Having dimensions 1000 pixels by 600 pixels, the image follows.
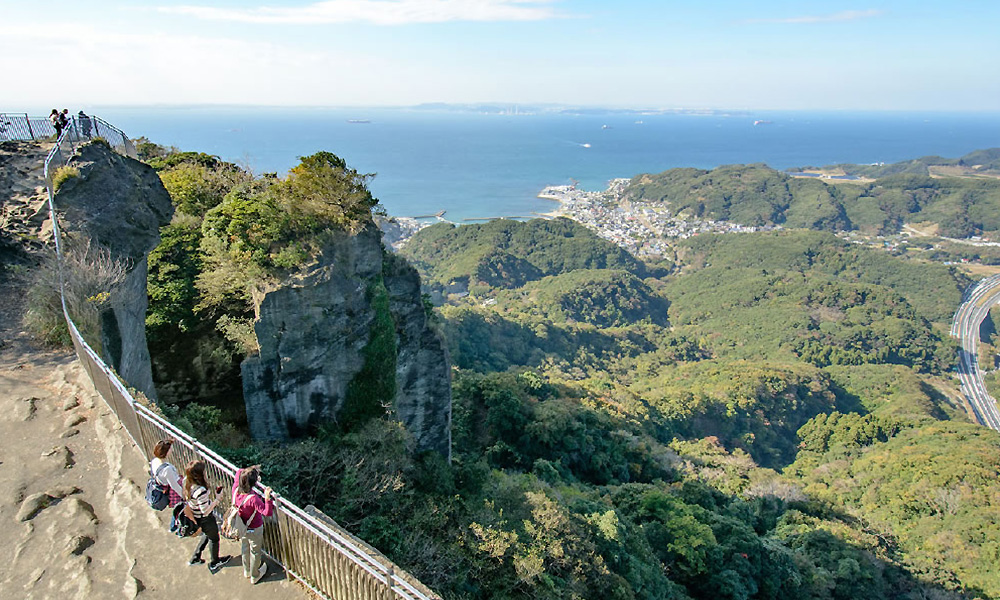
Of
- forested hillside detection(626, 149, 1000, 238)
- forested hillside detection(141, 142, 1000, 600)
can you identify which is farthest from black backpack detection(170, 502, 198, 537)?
forested hillside detection(626, 149, 1000, 238)

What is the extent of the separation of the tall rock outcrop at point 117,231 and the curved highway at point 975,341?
302 feet

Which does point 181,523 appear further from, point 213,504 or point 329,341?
point 329,341

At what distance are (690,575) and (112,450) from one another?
20114mm

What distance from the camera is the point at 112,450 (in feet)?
23.7

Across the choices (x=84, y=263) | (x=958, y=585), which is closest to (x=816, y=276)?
(x=958, y=585)

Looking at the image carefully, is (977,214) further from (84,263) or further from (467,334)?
(84,263)

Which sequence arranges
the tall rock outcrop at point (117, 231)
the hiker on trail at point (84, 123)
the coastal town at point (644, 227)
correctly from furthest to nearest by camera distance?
1. the coastal town at point (644, 227)
2. the hiker on trail at point (84, 123)
3. the tall rock outcrop at point (117, 231)

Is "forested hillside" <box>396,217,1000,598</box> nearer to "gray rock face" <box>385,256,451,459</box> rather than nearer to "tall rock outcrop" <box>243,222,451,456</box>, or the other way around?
"gray rock face" <box>385,256,451,459</box>

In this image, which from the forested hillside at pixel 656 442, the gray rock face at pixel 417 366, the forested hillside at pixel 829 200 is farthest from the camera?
the forested hillside at pixel 829 200

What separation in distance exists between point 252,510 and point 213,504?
505 millimetres

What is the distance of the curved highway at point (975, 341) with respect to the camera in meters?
71.1

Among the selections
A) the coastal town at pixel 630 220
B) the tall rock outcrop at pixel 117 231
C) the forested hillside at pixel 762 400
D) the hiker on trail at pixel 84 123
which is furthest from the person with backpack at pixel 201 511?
the coastal town at pixel 630 220

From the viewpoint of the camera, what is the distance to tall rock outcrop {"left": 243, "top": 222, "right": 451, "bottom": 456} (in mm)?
13406

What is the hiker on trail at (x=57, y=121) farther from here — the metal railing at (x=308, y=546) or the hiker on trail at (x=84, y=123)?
the metal railing at (x=308, y=546)
